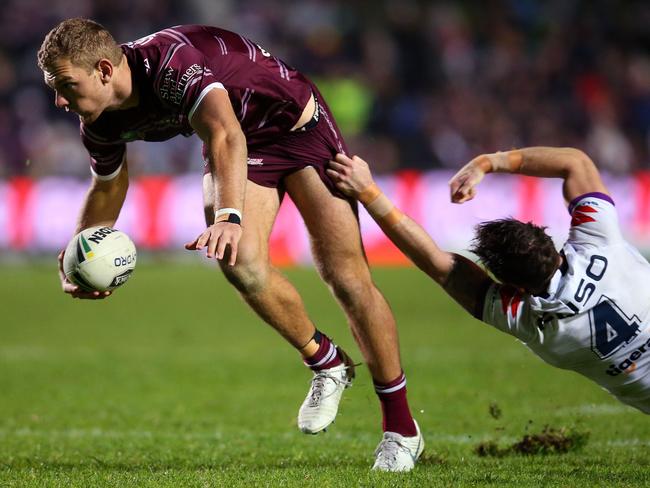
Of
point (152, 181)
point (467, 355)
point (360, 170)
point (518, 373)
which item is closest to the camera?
point (360, 170)

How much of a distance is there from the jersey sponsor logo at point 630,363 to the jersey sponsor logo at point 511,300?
524 millimetres

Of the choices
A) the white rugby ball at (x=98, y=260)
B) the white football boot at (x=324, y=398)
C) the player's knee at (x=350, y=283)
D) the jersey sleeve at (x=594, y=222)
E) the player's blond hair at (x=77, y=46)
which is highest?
the player's blond hair at (x=77, y=46)

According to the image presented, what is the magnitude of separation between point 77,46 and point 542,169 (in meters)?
2.44

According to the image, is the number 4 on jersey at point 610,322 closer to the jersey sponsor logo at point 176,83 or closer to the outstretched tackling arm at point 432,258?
the outstretched tackling arm at point 432,258

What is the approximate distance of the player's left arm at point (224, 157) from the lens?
15.5 ft

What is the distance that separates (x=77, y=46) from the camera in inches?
196

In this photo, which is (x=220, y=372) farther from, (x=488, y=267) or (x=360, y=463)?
(x=488, y=267)

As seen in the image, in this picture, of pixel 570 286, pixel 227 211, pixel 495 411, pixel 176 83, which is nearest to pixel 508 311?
pixel 570 286

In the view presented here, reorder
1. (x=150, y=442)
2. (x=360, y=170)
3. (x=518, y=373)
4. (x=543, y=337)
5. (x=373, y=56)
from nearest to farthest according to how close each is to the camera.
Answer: (x=543, y=337) < (x=360, y=170) < (x=150, y=442) < (x=518, y=373) < (x=373, y=56)

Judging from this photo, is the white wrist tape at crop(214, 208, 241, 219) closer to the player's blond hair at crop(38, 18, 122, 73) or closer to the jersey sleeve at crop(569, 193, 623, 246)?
the player's blond hair at crop(38, 18, 122, 73)

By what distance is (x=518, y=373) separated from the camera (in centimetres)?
900

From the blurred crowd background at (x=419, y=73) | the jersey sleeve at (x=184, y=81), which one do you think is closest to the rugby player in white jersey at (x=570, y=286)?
the jersey sleeve at (x=184, y=81)

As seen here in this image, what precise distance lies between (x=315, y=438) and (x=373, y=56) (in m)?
14.7

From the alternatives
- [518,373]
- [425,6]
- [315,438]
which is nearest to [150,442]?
[315,438]
